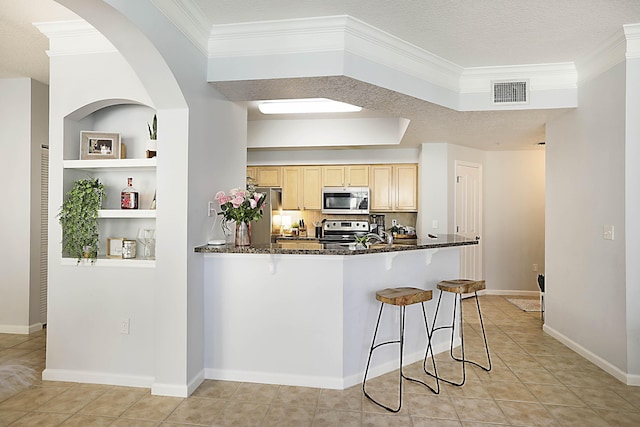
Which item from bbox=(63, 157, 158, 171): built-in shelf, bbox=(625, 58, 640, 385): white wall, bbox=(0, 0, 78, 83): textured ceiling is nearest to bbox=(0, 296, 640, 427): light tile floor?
bbox=(625, 58, 640, 385): white wall

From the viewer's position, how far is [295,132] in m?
5.84

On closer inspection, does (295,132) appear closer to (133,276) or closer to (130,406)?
(133,276)

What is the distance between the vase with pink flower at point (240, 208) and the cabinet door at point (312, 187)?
319 cm

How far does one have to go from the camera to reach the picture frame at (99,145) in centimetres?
309

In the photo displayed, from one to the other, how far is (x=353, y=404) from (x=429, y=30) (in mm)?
2719

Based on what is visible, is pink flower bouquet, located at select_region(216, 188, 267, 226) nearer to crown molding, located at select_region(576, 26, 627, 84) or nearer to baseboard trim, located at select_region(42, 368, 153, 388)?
baseboard trim, located at select_region(42, 368, 153, 388)

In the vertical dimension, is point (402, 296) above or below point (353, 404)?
above

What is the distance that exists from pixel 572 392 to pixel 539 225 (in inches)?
154

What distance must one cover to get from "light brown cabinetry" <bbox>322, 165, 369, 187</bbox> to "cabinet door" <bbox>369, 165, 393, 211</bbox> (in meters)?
0.12

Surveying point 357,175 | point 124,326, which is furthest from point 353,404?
point 357,175

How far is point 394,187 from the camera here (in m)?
6.14

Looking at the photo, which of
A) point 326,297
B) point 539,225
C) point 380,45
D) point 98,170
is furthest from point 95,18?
point 539,225

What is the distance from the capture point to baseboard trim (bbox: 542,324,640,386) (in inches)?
117

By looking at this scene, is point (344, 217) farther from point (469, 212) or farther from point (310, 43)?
point (310, 43)
